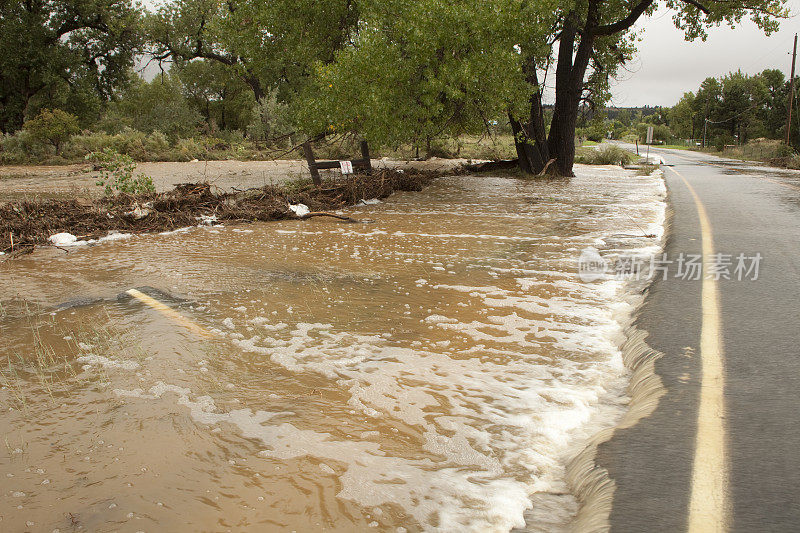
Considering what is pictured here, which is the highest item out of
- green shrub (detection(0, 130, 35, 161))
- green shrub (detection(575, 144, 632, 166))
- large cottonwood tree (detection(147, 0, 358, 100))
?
large cottonwood tree (detection(147, 0, 358, 100))

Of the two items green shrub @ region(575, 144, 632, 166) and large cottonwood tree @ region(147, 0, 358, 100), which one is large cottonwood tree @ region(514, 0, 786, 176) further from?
green shrub @ region(575, 144, 632, 166)

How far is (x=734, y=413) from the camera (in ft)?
9.71

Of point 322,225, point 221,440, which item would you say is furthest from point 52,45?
point 221,440

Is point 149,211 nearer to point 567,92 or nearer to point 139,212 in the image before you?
point 139,212

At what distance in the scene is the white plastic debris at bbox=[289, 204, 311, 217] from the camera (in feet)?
38.3

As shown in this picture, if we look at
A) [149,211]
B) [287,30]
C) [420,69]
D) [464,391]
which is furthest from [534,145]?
[464,391]

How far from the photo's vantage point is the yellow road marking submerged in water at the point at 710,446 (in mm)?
2133

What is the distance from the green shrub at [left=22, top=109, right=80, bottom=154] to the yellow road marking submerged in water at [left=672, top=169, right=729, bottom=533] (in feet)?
90.8

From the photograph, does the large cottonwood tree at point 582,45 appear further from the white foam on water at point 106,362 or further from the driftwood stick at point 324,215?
the white foam on water at point 106,362

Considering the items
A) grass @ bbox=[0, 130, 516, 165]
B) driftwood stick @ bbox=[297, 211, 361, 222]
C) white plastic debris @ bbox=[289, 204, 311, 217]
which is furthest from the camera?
grass @ bbox=[0, 130, 516, 165]

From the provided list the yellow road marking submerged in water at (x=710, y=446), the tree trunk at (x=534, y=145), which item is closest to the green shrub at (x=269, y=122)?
the tree trunk at (x=534, y=145)

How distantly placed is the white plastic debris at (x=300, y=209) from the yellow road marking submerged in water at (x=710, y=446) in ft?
28.2

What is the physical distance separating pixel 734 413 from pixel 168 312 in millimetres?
4477

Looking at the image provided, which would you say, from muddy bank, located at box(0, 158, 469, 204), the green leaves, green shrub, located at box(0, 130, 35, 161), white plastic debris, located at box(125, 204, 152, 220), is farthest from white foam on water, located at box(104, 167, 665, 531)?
green shrub, located at box(0, 130, 35, 161)
